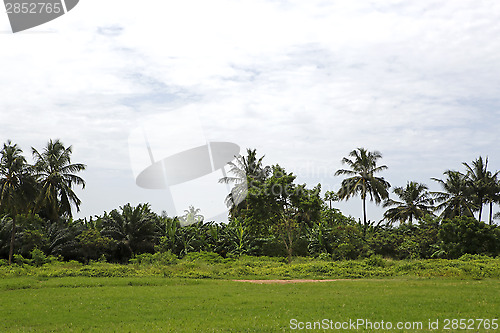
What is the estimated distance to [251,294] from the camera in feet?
60.3

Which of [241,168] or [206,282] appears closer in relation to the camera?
[206,282]

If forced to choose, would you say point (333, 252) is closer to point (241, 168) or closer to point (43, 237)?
point (241, 168)

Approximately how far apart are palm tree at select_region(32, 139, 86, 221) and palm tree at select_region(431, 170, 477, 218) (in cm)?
3675

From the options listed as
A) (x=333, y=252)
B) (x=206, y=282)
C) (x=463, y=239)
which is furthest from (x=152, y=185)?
(x=463, y=239)

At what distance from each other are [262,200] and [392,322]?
862 inches

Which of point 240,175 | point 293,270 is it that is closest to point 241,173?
point 240,175

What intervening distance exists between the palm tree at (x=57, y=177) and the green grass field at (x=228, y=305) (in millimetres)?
18423

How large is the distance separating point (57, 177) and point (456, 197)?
39668mm

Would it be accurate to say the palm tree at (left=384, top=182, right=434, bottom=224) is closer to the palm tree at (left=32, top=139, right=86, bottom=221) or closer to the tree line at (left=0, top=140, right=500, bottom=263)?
the tree line at (left=0, top=140, right=500, bottom=263)

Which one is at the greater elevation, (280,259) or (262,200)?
(262,200)

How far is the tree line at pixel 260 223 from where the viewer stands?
113 ft
